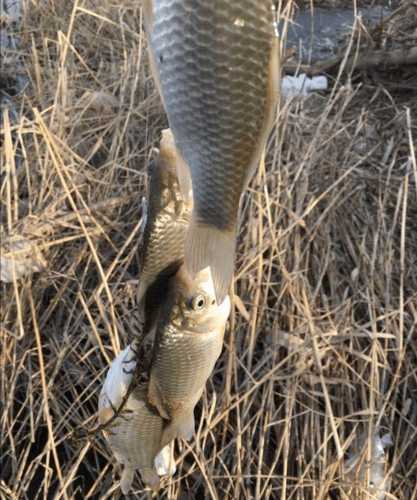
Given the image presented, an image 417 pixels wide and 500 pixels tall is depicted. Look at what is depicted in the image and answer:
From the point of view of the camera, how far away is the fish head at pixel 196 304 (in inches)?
37.6

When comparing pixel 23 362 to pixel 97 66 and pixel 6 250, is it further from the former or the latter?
pixel 97 66

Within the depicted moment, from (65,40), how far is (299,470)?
1433 mm

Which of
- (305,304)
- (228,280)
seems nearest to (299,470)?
(305,304)

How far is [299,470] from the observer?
5.70ft

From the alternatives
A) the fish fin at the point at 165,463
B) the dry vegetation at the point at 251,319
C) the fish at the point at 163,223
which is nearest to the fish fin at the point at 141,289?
the fish at the point at 163,223

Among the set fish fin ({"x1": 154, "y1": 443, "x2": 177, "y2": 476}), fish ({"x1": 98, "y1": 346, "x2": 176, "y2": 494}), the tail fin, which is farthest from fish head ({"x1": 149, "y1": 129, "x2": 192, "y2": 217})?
fish fin ({"x1": 154, "y1": 443, "x2": 177, "y2": 476})

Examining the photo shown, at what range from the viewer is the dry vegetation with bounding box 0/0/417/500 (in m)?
1.73

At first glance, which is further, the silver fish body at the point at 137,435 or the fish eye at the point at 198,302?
the silver fish body at the point at 137,435

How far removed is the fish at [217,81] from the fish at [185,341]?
9.5 inches

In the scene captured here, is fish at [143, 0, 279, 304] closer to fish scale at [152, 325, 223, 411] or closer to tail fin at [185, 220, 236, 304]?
tail fin at [185, 220, 236, 304]

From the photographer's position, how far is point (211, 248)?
0.76m

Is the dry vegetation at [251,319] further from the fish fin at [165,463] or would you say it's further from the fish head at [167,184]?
the fish head at [167,184]

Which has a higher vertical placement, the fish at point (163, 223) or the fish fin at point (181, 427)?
the fish at point (163, 223)

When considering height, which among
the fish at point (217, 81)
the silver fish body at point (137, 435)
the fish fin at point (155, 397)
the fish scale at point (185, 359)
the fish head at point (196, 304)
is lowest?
the silver fish body at point (137, 435)
